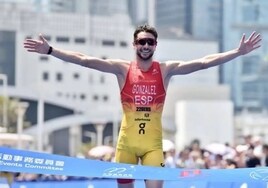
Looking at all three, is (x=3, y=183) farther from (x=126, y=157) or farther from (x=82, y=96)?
(x=82, y=96)

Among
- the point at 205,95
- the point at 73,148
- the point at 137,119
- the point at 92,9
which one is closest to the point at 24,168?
the point at 137,119

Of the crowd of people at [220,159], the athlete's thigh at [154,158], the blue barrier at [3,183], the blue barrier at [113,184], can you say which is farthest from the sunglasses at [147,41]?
the crowd of people at [220,159]

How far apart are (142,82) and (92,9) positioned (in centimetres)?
17709

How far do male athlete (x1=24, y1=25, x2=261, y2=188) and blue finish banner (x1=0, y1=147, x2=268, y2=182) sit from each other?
0.29m

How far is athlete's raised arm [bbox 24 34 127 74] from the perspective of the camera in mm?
8656

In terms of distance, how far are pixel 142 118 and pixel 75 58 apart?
0.80 metres

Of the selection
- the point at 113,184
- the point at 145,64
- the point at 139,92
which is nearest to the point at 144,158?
the point at 139,92

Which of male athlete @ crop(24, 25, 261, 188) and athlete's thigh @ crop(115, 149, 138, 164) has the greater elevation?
male athlete @ crop(24, 25, 261, 188)

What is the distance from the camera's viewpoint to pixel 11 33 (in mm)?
149125

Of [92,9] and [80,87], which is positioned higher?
[92,9]

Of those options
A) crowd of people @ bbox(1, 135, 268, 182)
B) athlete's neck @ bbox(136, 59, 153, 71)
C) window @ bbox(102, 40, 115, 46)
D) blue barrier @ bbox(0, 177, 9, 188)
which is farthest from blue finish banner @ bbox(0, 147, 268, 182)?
window @ bbox(102, 40, 115, 46)

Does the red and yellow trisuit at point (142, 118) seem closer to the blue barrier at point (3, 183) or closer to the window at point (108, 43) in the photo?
the blue barrier at point (3, 183)

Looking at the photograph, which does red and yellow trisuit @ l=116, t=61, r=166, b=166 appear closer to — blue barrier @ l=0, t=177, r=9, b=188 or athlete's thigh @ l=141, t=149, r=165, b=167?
athlete's thigh @ l=141, t=149, r=165, b=167

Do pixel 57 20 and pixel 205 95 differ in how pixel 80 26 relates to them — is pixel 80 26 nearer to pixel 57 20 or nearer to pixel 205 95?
pixel 57 20
